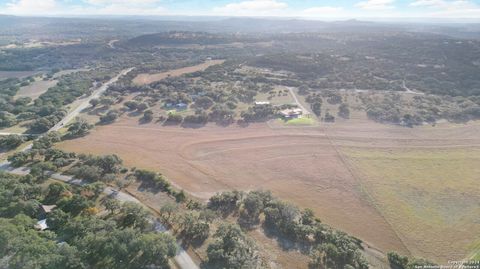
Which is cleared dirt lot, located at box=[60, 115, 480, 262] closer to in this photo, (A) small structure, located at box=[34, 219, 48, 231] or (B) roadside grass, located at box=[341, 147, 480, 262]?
(B) roadside grass, located at box=[341, 147, 480, 262]

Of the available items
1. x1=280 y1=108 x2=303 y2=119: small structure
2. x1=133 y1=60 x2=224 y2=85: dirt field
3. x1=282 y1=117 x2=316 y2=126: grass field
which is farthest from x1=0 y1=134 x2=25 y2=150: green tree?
x1=280 y1=108 x2=303 y2=119: small structure

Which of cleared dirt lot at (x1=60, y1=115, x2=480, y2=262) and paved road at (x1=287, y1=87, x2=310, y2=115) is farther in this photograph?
paved road at (x1=287, y1=87, x2=310, y2=115)

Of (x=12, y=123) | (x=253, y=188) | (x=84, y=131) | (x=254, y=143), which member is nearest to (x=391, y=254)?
(x=253, y=188)

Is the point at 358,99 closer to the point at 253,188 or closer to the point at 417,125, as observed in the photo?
the point at 417,125

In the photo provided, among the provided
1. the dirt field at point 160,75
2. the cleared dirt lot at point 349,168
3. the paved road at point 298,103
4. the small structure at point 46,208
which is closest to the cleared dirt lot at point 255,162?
the cleared dirt lot at point 349,168

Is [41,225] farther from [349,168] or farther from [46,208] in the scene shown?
[349,168]

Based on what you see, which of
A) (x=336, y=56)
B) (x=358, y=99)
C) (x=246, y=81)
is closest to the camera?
(x=358, y=99)

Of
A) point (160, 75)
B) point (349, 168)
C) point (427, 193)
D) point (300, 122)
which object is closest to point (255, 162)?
point (349, 168)
